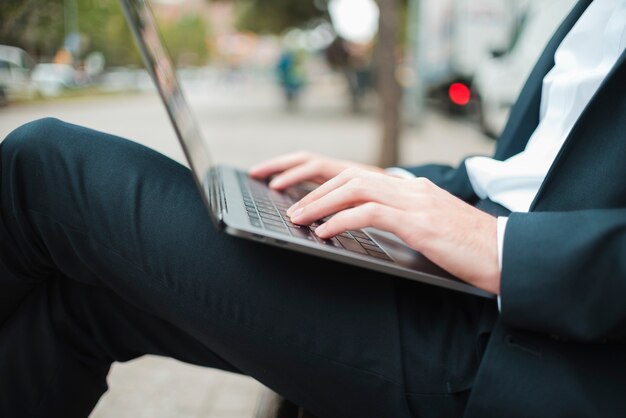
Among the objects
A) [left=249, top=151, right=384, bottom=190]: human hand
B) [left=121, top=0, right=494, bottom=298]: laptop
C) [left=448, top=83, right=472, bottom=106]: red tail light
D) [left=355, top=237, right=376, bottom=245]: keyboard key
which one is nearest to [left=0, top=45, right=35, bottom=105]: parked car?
[left=249, top=151, right=384, bottom=190]: human hand

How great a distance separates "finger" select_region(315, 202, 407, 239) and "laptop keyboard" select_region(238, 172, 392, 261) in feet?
0.11

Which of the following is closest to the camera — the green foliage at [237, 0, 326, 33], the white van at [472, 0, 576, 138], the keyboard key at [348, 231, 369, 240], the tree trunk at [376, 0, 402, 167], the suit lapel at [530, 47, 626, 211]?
the suit lapel at [530, 47, 626, 211]

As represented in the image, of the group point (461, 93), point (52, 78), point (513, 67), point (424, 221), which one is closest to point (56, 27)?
point (52, 78)

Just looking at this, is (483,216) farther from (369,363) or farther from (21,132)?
(21,132)

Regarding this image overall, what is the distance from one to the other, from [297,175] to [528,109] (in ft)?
1.72

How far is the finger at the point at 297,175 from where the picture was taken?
1425 mm

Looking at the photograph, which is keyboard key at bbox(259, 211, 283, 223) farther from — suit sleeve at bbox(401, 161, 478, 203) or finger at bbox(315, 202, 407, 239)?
suit sleeve at bbox(401, 161, 478, 203)

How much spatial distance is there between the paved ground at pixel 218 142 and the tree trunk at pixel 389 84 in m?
0.78

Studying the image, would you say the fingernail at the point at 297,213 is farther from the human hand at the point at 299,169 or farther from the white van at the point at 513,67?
the white van at the point at 513,67

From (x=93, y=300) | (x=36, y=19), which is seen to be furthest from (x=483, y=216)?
(x=36, y=19)

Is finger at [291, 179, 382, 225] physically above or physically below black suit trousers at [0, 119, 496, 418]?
above

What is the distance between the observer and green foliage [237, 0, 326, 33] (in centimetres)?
1775

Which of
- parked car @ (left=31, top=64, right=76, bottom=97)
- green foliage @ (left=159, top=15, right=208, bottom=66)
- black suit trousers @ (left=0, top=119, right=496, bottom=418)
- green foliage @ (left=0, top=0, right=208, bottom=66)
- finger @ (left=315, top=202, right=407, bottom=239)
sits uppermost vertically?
green foliage @ (left=0, top=0, right=208, bottom=66)

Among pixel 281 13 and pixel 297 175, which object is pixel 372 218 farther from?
pixel 281 13
